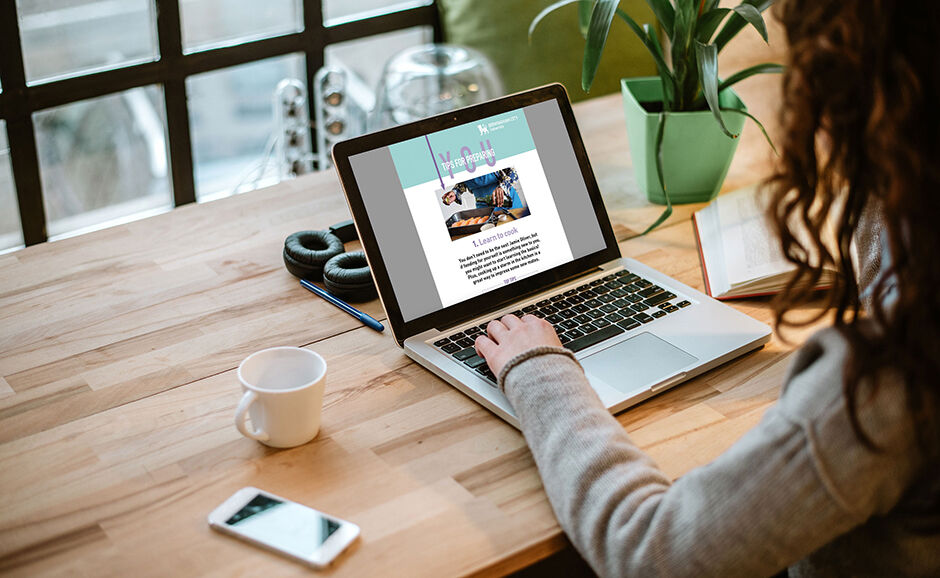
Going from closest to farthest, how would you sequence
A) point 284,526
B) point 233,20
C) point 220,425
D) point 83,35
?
point 284,526 < point 220,425 < point 83,35 < point 233,20

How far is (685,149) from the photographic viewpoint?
1.42 metres

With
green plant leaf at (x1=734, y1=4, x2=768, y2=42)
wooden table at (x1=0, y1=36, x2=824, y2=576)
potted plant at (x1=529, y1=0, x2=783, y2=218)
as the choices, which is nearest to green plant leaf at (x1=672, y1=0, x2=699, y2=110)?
potted plant at (x1=529, y1=0, x2=783, y2=218)

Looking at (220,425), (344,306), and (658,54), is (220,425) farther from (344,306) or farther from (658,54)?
(658,54)

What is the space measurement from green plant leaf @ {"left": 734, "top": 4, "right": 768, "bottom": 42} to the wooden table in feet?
1.08

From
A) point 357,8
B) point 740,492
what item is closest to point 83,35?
point 357,8

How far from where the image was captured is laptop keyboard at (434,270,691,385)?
1.04 meters

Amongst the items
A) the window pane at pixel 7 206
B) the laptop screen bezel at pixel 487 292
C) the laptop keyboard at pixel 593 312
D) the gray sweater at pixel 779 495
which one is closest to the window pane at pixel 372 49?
the window pane at pixel 7 206

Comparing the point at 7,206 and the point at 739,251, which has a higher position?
the point at 739,251

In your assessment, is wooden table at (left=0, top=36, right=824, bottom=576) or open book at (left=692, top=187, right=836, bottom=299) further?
open book at (left=692, top=187, right=836, bottom=299)

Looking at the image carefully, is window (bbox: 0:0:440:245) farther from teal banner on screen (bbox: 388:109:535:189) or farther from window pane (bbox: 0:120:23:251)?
teal banner on screen (bbox: 388:109:535:189)

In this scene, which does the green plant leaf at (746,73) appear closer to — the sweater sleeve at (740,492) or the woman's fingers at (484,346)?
the woman's fingers at (484,346)

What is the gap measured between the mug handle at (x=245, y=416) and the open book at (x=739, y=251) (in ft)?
2.10

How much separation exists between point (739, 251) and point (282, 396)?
2.32ft

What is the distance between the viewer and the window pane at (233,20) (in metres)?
2.26
